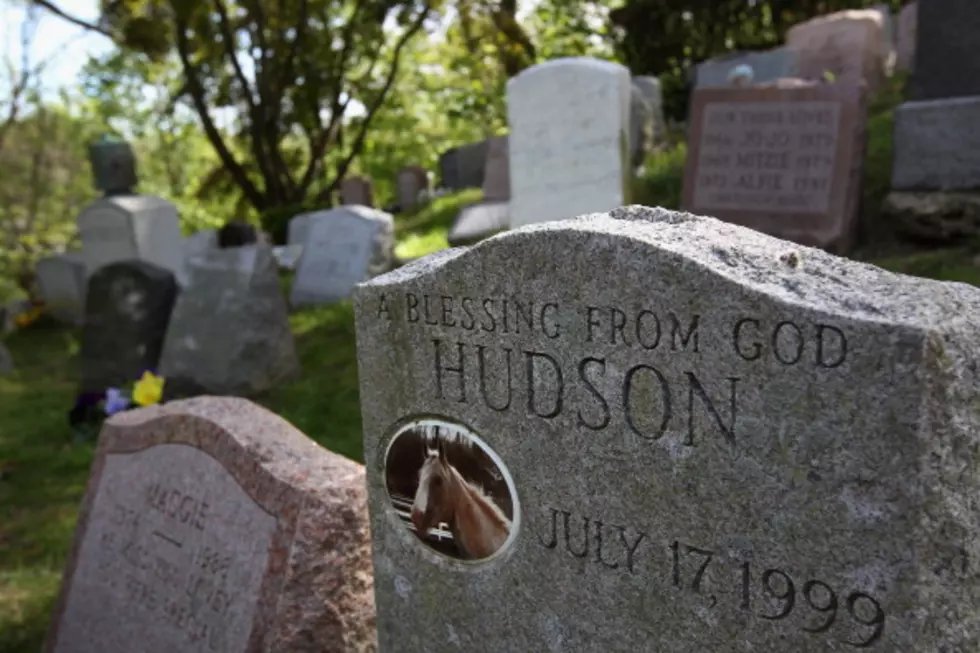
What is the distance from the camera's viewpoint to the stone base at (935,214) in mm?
5570

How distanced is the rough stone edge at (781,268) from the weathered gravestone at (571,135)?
4728 mm

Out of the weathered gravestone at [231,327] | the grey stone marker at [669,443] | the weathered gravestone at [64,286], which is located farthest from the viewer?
the weathered gravestone at [64,286]

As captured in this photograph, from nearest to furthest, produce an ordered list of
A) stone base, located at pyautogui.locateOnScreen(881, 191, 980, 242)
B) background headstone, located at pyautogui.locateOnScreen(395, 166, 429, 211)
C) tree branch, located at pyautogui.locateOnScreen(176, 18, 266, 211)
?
stone base, located at pyautogui.locateOnScreen(881, 191, 980, 242) < tree branch, located at pyautogui.locateOnScreen(176, 18, 266, 211) < background headstone, located at pyautogui.locateOnScreen(395, 166, 429, 211)

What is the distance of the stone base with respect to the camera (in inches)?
219

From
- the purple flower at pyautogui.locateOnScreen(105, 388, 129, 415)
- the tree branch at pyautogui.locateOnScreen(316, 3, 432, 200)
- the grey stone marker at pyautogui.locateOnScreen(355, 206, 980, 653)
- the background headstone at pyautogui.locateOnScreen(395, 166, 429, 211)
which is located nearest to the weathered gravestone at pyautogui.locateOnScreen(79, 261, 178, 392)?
the purple flower at pyautogui.locateOnScreen(105, 388, 129, 415)

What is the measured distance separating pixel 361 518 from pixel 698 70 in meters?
11.3

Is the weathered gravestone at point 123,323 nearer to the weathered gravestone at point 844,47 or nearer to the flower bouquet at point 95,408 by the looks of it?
the flower bouquet at point 95,408

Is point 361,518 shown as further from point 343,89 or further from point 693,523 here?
point 343,89

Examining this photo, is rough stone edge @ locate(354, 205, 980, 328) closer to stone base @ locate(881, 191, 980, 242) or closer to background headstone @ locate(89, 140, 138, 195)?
stone base @ locate(881, 191, 980, 242)

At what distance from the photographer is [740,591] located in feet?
5.28

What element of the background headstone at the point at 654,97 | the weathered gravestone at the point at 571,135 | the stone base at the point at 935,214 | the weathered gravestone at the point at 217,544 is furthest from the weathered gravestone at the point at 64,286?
the stone base at the point at 935,214

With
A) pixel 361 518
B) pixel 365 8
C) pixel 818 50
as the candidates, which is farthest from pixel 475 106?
pixel 361 518

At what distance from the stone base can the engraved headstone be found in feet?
14.9

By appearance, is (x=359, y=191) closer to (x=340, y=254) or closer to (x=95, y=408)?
(x=340, y=254)
